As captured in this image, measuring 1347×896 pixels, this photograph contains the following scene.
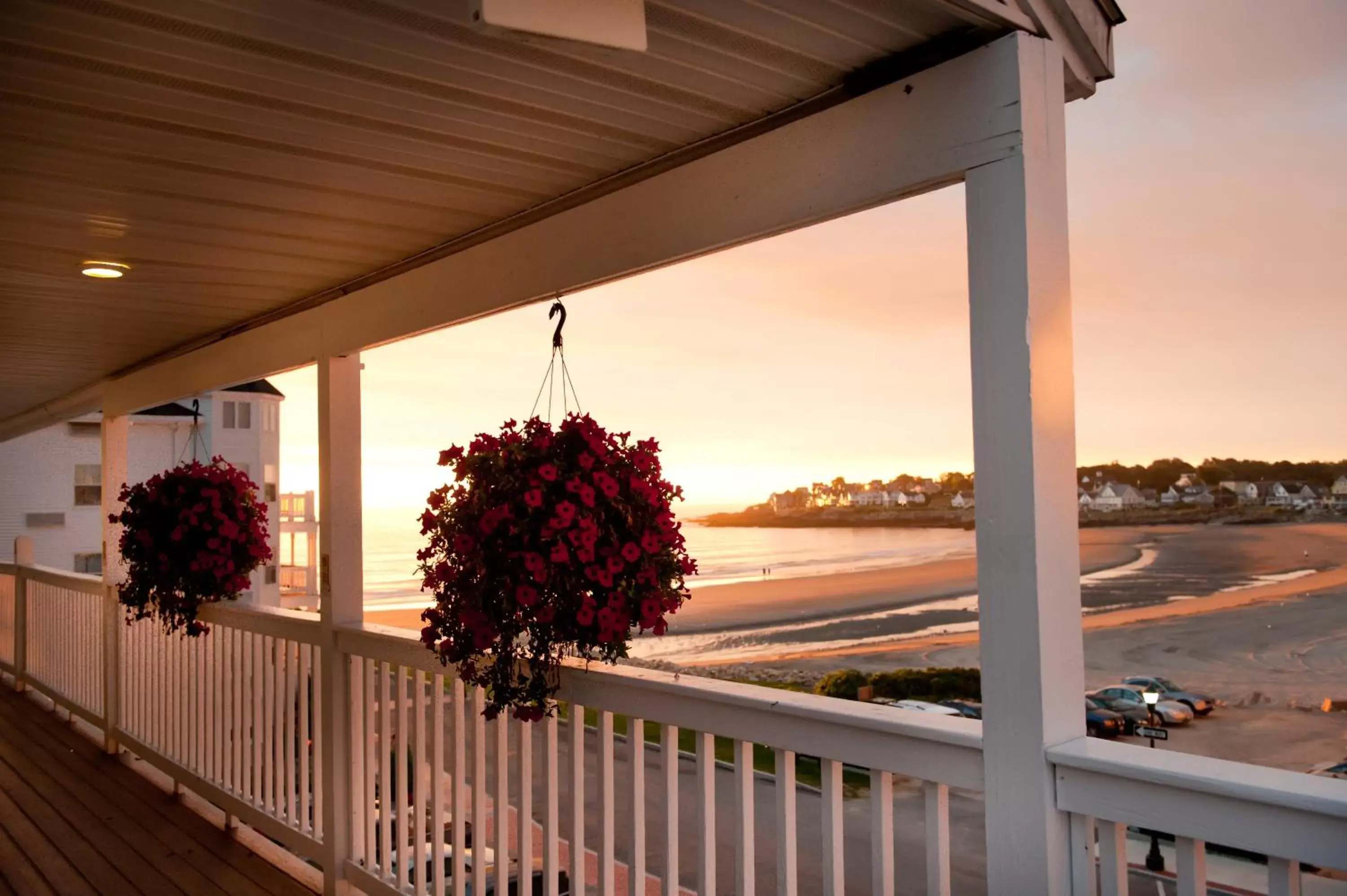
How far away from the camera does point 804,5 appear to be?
1684 mm

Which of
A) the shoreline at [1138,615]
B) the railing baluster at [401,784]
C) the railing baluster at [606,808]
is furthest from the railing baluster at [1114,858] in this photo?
the shoreline at [1138,615]

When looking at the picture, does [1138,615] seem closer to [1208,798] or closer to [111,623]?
[111,623]

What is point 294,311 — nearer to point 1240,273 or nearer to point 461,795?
point 461,795

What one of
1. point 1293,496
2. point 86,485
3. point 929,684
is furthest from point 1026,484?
point 929,684

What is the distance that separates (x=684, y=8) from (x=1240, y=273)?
13457mm

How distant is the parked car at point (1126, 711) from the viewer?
12.9 metres

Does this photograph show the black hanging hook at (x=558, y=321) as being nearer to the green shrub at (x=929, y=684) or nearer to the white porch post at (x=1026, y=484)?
the white porch post at (x=1026, y=484)

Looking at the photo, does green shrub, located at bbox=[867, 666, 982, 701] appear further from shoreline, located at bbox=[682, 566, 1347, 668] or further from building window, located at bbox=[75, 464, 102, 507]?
building window, located at bbox=[75, 464, 102, 507]

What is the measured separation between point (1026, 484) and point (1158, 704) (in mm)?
13062

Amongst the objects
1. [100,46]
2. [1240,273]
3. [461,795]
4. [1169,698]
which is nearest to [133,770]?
[461,795]

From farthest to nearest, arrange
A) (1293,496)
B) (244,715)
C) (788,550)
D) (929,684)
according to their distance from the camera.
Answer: (788,550), (929,684), (1293,496), (244,715)

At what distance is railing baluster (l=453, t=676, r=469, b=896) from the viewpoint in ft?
9.36

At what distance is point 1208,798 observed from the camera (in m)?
1.41

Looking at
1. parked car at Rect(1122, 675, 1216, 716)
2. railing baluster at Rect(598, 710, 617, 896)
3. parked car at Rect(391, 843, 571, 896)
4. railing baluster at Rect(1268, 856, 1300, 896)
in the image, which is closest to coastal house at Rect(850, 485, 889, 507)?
parked car at Rect(391, 843, 571, 896)
